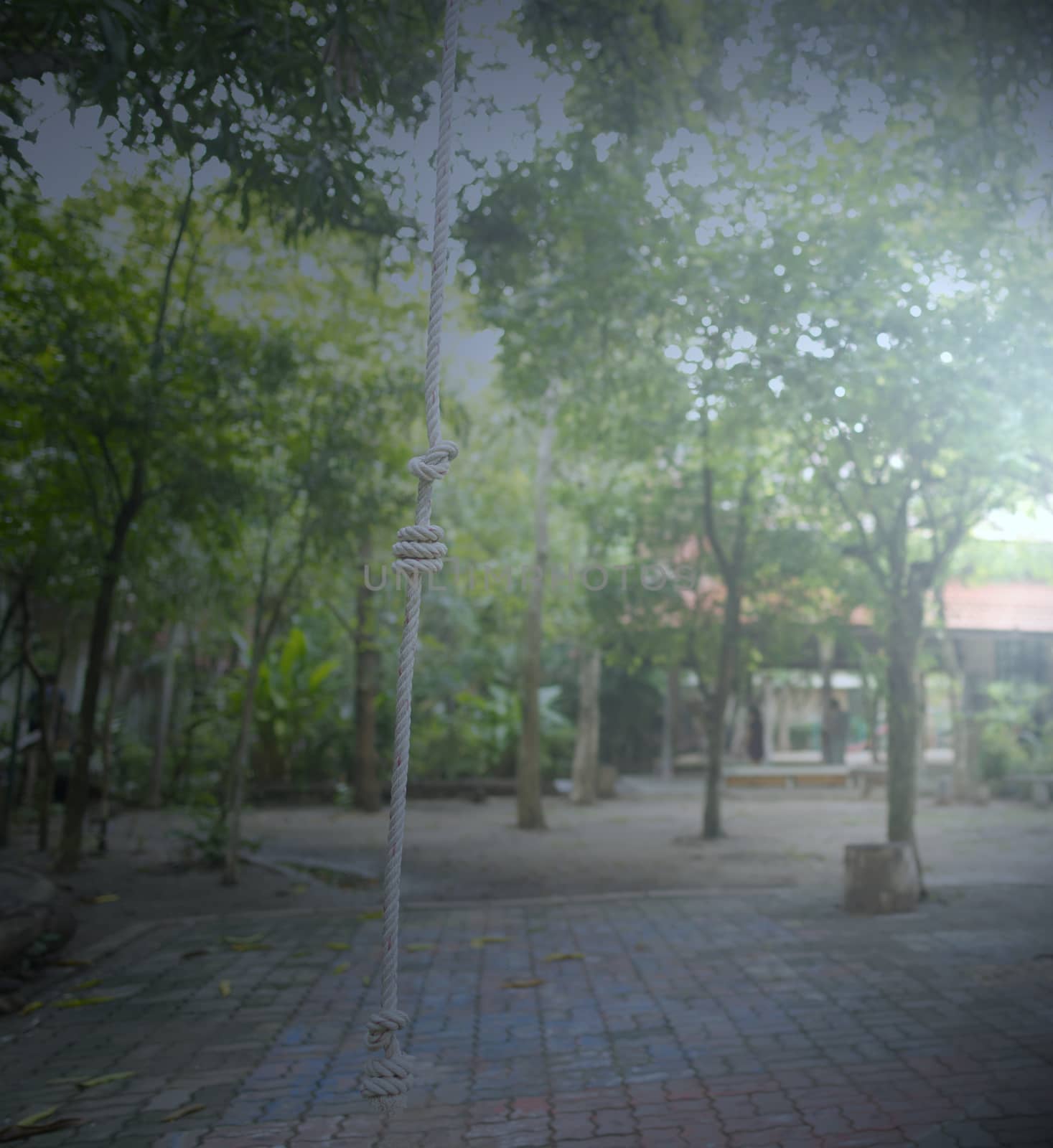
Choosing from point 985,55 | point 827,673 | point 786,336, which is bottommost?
point 827,673

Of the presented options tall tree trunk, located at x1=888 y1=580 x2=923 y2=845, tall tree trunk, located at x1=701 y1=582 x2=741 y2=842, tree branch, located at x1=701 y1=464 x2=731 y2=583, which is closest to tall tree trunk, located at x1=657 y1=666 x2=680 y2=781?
tall tree trunk, located at x1=701 y1=582 x2=741 y2=842

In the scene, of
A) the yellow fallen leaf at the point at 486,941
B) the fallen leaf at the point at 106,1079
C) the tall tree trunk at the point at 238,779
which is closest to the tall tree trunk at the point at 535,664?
the tall tree trunk at the point at 238,779

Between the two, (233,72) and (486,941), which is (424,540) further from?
(486,941)

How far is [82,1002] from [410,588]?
351 cm

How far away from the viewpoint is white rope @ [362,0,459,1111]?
220cm

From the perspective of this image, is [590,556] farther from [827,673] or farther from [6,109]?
[6,109]

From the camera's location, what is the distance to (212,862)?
870 cm

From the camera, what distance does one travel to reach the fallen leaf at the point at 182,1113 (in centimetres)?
319

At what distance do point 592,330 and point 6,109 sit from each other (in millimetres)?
4546

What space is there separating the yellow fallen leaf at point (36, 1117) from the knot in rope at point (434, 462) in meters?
2.53

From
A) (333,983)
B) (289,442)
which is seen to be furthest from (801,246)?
(333,983)

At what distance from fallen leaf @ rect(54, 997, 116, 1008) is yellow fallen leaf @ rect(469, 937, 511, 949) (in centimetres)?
198

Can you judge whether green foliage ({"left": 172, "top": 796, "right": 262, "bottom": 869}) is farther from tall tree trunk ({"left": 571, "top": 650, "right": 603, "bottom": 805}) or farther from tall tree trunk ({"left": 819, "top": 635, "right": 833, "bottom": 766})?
tall tree trunk ({"left": 819, "top": 635, "right": 833, "bottom": 766})

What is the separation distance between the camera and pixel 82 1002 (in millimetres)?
4539
